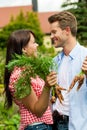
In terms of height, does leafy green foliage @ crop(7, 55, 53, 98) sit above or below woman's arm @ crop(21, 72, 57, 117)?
above

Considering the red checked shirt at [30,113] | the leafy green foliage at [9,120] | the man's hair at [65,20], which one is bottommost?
the leafy green foliage at [9,120]

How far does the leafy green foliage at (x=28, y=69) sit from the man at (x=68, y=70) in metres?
0.53

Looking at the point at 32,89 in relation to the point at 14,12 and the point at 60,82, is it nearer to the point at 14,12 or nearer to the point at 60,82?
the point at 60,82

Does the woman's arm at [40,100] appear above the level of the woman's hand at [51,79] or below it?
below

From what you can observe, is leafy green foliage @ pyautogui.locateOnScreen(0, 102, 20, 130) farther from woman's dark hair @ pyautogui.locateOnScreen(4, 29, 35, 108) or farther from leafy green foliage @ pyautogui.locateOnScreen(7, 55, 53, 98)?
leafy green foliage @ pyautogui.locateOnScreen(7, 55, 53, 98)

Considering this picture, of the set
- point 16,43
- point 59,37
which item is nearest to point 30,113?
point 16,43

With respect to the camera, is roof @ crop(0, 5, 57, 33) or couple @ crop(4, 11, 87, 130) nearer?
couple @ crop(4, 11, 87, 130)

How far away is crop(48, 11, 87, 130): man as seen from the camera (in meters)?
3.95

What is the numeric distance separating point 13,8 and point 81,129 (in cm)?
4469

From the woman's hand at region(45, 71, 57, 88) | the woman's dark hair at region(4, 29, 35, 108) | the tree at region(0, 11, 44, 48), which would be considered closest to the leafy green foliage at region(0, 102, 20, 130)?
the woman's dark hair at region(4, 29, 35, 108)

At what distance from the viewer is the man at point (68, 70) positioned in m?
3.95

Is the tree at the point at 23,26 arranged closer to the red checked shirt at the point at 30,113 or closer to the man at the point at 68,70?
the man at the point at 68,70

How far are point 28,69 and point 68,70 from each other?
0.72m

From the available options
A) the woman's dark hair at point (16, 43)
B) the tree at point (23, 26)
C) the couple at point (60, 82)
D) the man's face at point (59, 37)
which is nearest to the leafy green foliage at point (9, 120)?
the couple at point (60, 82)
